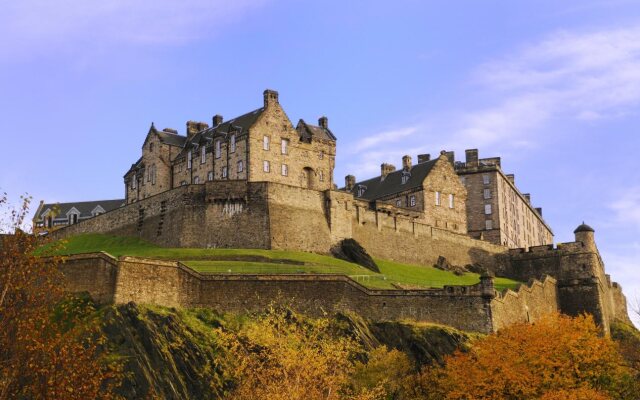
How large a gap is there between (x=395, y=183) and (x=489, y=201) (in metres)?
10.7

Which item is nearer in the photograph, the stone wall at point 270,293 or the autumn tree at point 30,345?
the autumn tree at point 30,345

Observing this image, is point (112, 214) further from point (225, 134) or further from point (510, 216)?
point (510, 216)

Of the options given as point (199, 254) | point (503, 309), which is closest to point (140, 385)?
point (199, 254)

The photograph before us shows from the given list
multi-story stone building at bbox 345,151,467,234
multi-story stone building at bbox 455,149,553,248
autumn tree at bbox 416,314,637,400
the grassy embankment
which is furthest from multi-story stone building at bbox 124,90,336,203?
autumn tree at bbox 416,314,637,400

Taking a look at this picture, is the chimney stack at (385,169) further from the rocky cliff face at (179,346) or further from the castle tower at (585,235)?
the rocky cliff face at (179,346)

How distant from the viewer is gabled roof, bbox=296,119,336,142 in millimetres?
83562

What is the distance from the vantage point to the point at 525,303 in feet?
217

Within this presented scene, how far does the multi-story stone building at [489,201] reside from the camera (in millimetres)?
95250

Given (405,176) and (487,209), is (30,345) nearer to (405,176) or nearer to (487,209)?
(405,176)

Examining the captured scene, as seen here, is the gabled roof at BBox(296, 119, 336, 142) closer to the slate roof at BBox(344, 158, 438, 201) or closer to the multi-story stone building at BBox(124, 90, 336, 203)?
the multi-story stone building at BBox(124, 90, 336, 203)

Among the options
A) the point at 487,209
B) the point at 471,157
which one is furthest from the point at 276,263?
the point at 471,157

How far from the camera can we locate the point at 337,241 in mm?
73250

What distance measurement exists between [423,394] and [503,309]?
1291 cm

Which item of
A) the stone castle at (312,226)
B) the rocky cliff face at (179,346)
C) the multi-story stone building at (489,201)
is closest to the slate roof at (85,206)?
the stone castle at (312,226)
